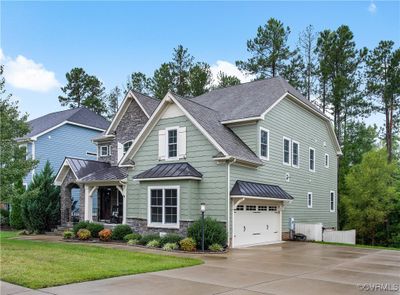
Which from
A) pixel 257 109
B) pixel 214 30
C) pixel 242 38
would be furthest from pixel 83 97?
pixel 257 109

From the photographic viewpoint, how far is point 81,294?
8.12 meters

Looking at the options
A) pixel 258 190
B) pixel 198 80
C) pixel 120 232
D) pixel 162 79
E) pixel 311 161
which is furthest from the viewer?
pixel 162 79

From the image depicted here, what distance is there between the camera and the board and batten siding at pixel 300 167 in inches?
790

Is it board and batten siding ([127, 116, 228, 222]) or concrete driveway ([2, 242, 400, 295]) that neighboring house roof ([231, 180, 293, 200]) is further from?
concrete driveway ([2, 242, 400, 295])

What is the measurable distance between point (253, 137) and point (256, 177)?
6.00ft

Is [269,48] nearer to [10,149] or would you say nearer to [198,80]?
[198,80]

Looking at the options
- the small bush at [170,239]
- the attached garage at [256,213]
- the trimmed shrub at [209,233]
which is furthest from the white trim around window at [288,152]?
the small bush at [170,239]

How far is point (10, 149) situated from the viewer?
15750 mm

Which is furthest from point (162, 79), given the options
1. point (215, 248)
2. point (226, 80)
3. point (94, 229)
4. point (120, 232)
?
point (215, 248)

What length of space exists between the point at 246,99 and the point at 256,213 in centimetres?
605

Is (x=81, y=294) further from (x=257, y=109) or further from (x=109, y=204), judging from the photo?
(x=109, y=204)

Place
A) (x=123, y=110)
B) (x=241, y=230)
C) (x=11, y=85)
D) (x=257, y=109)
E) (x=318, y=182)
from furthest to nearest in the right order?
(x=318, y=182)
(x=123, y=110)
(x=257, y=109)
(x=241, y=230)
(x=11, y=85)

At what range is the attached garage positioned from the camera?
17.5m

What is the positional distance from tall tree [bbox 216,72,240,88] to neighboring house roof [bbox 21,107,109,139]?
12075 mm
